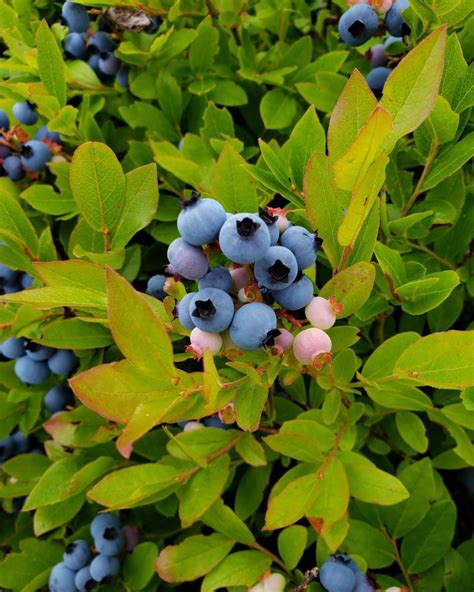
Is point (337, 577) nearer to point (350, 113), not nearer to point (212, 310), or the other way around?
point (212, 310)

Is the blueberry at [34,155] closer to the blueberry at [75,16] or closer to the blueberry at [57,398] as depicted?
the blueberry at [75,16]

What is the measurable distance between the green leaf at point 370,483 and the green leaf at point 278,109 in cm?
74

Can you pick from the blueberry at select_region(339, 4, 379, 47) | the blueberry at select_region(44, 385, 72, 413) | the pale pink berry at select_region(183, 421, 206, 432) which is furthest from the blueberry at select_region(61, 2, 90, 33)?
the pale pink berry at select_region(183, 421, 206, 432)

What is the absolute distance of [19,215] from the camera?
1.10 meters

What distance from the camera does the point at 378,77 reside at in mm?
1260

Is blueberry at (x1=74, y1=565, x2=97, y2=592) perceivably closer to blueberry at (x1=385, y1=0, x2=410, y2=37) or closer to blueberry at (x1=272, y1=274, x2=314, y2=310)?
blueberry at (x1=272, y1=274, x2=314, y2=310)

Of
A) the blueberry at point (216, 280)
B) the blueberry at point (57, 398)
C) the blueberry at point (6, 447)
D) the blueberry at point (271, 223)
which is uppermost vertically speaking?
the blueberry at point (271, 223)

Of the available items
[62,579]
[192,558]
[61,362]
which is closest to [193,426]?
[192,558]

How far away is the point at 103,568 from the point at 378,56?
49.8 inches

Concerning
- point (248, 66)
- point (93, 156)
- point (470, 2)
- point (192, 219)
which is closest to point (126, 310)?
point (192, 219)

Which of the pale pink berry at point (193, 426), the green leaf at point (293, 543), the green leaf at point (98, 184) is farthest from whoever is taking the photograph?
the pale pink berry at point (193, 426)

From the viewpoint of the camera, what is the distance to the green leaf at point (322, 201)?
30.9 inches

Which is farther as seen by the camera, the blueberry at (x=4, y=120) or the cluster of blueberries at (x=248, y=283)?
the blueberry at (x=4, y=120)

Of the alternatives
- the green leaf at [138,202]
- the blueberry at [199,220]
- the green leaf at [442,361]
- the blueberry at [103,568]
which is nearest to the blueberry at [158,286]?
the green leaf at [138,202]
